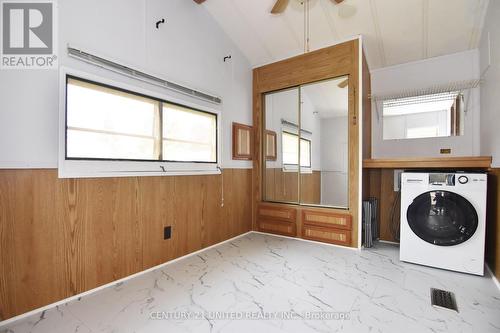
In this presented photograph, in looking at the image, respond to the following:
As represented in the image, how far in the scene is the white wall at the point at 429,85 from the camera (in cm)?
304

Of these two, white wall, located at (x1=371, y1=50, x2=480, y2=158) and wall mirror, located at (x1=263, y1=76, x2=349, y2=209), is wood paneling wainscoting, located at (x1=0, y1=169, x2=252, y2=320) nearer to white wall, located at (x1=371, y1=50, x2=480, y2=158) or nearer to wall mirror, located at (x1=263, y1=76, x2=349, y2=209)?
wall mirror, located at (x1=263, y1=76, x2=349, y2=209)

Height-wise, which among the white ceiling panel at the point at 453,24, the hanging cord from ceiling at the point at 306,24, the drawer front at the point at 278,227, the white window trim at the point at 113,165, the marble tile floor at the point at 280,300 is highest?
the hanging cord from ceiling at the point at 306,24

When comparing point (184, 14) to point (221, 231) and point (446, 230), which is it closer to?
point (221, 231)

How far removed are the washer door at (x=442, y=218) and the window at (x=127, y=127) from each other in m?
2.47

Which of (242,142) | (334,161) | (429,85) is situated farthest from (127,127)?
(429,85)

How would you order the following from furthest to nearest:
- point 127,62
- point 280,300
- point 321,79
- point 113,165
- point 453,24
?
point 321,79 < point 453,24 < point 127,62 < point 113,165 < point 280,300

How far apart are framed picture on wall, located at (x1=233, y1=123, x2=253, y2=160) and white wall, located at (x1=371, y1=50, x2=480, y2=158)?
1.84 meters

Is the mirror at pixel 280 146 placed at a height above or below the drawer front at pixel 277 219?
above

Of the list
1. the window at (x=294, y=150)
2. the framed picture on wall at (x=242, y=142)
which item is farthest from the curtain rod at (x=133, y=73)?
the window at (x=294, y=150)

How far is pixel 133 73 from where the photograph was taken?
231 cm

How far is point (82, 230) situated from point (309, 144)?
2.90 meters

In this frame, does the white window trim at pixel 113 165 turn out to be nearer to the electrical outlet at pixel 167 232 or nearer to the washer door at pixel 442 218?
the electrical outlet at pixel 167 232

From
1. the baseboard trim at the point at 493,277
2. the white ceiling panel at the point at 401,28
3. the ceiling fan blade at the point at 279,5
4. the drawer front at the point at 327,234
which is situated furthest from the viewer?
the drawer front at the point at 327,234

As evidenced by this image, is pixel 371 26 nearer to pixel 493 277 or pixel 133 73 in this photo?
pixel 133 73
